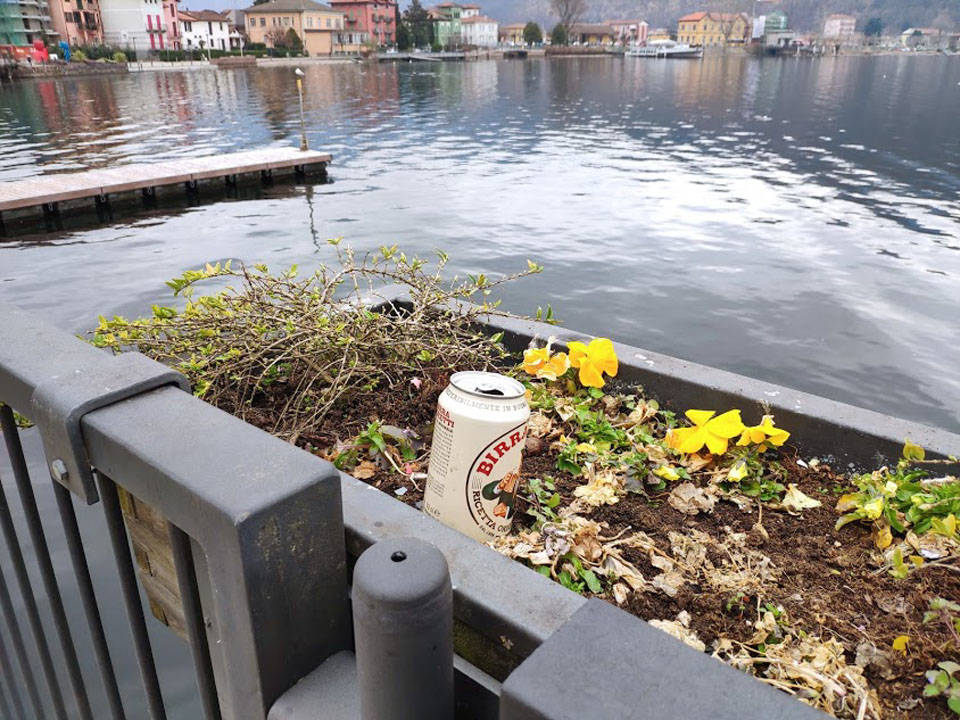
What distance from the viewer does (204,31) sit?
136m

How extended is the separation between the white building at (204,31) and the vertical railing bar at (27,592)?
5784 inches

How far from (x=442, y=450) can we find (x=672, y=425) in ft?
4.92

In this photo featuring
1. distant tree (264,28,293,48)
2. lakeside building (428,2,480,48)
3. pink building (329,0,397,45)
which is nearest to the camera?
distant tree (264,28,293,48)

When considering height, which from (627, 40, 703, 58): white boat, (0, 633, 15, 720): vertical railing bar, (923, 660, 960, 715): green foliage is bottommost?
(0, 633, 15, 720): vertical railing bar

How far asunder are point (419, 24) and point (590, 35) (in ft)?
165

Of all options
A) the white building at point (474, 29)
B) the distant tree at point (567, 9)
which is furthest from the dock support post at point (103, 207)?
the white building at point (474, 29)

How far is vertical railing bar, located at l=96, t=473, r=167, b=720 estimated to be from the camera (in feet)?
4.95

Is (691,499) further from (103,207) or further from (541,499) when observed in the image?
(103,207)

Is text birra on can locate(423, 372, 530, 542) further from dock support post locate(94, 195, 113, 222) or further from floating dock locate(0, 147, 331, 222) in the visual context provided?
dock support post locate(94, 195, 113, 222)

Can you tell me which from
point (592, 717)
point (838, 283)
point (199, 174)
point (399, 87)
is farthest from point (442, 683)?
point (399, 87)

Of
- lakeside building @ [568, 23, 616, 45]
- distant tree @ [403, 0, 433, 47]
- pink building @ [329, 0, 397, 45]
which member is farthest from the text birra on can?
lakeside building @ [568, 23, 616, 45]

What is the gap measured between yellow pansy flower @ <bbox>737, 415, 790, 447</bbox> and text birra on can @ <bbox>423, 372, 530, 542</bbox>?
3.90 feet

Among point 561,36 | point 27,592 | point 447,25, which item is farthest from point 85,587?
point 447,25

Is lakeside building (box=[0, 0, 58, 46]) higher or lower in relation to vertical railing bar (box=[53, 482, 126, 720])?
higher
